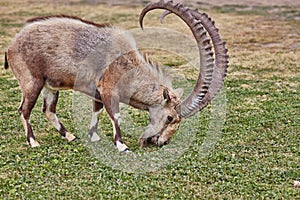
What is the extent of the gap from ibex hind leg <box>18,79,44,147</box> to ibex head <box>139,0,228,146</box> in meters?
1.73

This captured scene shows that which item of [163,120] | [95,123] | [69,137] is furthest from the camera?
[95,123]

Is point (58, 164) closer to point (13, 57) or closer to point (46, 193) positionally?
point (46, 193)

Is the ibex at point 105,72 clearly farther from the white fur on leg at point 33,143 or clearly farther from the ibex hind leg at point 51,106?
the ibex hind leg at point 51,106

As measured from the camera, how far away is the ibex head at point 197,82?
8.20 metres

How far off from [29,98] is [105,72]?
4.05 ft

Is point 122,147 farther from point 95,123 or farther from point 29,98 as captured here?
point 29,98

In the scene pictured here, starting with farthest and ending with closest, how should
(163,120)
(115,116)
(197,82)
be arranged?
(115,116), (163,120), (197,82)

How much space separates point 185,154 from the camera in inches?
337

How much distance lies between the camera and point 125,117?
10664 mm

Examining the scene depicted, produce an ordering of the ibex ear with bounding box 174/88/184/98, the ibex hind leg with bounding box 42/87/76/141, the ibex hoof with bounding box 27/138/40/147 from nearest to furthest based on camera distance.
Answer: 1. the ibex ear with bounding box 174/88/184/98
2. the ibex hoof with bounding box 27/138/40/147
3. the ibex hind leg with bounding box 42/87/76/141

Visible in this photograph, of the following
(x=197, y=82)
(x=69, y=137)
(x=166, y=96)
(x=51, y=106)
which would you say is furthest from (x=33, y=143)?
(x=197, y=82)

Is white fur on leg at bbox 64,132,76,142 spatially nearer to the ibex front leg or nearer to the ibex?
the ibex

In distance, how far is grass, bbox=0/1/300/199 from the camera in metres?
7.22

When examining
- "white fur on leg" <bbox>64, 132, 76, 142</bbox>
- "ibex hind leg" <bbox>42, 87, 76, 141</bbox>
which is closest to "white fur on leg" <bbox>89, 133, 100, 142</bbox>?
"white fur on leg" <bbox>64, 132, 76, 142</bbox>
